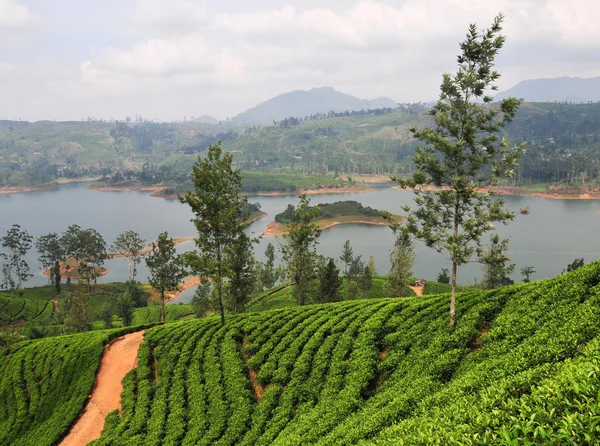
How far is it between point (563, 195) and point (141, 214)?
15987cm

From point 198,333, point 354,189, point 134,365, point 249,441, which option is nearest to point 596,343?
point 249,441

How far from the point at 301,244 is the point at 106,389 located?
1874cm

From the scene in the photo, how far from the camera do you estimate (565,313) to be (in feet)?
40.6

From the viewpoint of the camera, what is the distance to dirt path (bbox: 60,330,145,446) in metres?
19.6

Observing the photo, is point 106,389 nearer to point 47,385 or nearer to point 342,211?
point 47,385

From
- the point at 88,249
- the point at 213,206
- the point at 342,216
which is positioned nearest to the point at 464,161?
the point at 213,206

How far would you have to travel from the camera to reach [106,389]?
22.5m

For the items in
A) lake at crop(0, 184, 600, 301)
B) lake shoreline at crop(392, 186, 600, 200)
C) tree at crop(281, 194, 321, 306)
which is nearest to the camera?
tree at crop(281, 194, 321, 306)

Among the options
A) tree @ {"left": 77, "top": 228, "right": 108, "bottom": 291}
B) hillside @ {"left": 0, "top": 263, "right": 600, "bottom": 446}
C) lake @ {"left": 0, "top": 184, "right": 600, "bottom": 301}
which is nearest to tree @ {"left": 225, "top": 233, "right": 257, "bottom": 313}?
hillside @ {"left": 0, "top": 263, "right": 600, "bottom": 446}

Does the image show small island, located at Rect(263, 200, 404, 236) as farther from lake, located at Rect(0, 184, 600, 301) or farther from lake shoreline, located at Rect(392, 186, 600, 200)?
lake shoreline, located at Rect(392, 186, 600, 200)

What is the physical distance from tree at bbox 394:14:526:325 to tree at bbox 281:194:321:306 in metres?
17.5

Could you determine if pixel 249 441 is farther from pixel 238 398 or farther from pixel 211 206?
pixel 211 206

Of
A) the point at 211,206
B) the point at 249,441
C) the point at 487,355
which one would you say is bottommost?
the point at 249,441

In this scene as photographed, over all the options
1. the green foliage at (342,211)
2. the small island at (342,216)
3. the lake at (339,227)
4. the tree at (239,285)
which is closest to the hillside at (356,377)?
the tree at (239,285)
